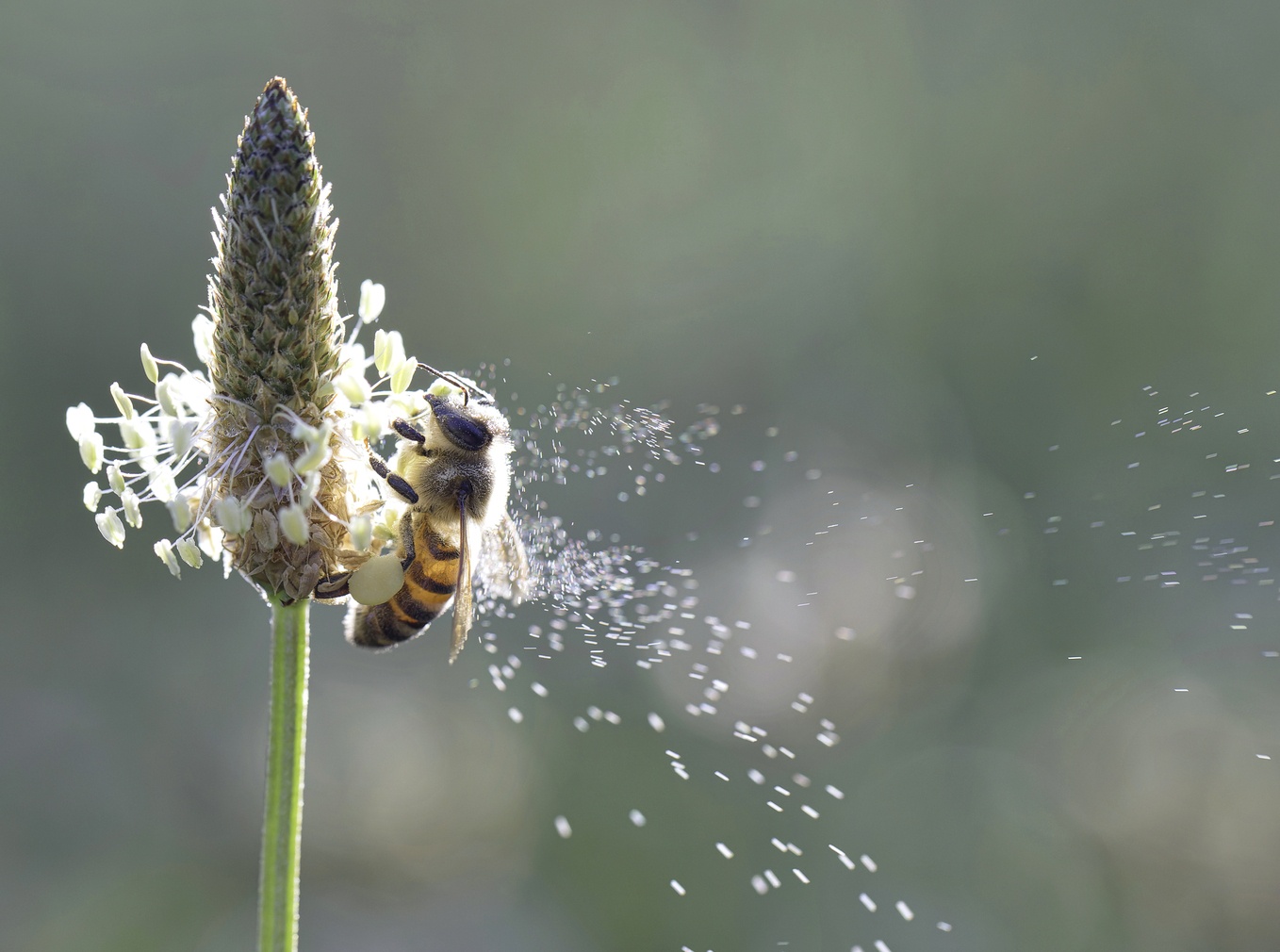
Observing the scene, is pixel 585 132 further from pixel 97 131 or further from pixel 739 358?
pixel 97 131

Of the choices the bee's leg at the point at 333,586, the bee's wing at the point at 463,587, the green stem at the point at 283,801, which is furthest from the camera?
the bee's wing at the point at 463,587

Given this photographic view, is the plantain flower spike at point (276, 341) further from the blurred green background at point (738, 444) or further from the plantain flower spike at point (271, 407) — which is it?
the blurred green background at point (738, 444)

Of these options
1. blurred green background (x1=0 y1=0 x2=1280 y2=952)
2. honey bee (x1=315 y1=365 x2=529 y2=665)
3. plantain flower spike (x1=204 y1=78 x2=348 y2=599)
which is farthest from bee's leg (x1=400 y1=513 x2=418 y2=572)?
blurred green background (x1=0 y1=0 x2=1280 y2=952)

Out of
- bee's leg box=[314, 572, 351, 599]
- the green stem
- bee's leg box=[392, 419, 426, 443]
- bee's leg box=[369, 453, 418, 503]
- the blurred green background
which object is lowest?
the green stem

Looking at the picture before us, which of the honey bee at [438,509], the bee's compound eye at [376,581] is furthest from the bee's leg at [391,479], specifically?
the bee's compound eye at [376,581]

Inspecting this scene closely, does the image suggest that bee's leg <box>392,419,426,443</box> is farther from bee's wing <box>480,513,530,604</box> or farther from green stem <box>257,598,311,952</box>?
green stem <box>257,598,311,952</box>
